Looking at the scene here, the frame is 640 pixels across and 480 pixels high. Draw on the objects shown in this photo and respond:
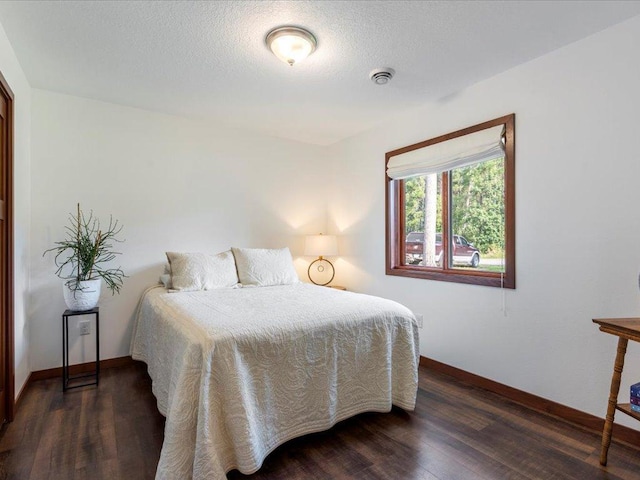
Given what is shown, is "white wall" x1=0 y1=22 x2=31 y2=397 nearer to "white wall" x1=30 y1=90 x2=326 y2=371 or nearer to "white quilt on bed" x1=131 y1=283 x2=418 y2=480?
"white wall" x1=30 y1=90 x2=326 y2=371

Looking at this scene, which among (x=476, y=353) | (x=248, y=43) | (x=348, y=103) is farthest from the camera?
(x=348, y=103)

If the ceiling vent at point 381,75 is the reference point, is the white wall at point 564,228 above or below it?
below

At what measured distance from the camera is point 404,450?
1.79m

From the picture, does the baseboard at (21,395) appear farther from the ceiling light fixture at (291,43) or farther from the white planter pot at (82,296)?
the ceiling light fixture at (291,43)

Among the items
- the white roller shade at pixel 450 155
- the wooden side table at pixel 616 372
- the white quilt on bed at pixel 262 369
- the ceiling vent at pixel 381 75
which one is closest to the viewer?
the white quilt on bed at pixel 262 369

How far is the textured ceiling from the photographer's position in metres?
1.76

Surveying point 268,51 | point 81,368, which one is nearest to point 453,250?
point 268,51

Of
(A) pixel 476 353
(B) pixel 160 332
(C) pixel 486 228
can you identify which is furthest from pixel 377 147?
(B) pixel 160 332

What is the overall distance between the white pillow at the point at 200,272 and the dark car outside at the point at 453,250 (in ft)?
5.64

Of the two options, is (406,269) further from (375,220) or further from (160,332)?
(160,332)

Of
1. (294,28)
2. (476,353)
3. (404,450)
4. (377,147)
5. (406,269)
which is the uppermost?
(294,28)

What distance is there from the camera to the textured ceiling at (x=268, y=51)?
1.76m

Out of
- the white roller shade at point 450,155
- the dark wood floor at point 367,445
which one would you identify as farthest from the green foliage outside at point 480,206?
the dark wood floor at point 367,445

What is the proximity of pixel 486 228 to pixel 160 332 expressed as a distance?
2499 mm
